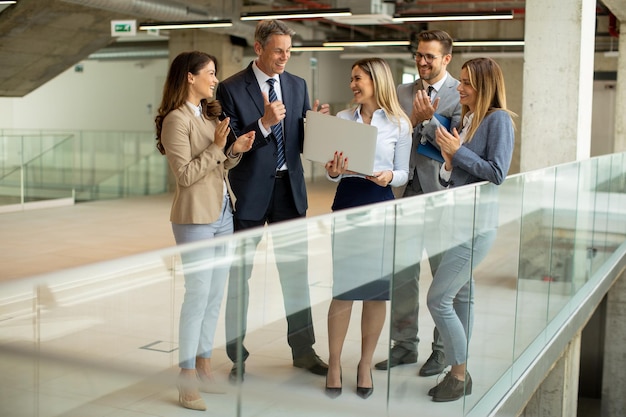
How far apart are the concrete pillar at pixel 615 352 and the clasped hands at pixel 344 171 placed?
905 cm

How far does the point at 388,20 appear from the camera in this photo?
487 inches

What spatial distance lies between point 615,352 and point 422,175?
29.6 feet

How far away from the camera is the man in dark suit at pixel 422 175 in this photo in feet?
9.70

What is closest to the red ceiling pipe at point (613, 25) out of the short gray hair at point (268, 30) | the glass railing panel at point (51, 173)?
the glass railing panel at point (51, 173)

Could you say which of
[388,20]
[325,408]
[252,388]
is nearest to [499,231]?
[325,408]

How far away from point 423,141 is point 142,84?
1843 cm

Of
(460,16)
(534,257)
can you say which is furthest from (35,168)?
(534,257)

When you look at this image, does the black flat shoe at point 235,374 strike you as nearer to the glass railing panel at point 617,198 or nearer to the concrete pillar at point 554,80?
the concrete pillar at point 554,80

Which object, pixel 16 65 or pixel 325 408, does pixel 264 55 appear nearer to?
pixel 325 408

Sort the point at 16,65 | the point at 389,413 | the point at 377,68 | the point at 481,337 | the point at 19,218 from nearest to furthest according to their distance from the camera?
the point at 389,413 < the point at 377,68 < the point at 481,337 < the point at 19,218 < the point at 16,65

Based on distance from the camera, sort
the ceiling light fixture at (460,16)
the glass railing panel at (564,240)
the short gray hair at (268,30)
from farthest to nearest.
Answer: the ceiling light fixture at (460,16)
the glass railing panel at (564,240)
the short gray hair at (268,30)

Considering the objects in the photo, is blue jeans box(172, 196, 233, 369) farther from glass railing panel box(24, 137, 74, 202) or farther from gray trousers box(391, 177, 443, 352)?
glass railing panel box(24, 137, 74, 202)

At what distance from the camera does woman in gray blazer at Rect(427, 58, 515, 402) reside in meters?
3.44

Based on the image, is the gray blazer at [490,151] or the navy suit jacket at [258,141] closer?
the navy suit jacket at [258,141]
